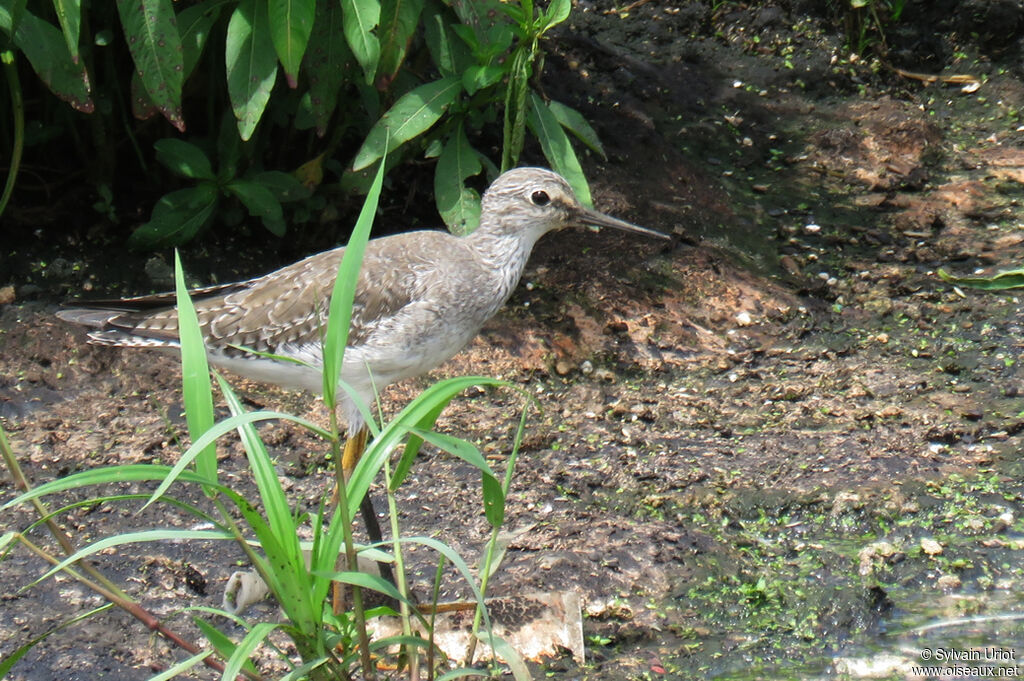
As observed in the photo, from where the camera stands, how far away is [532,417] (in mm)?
4816

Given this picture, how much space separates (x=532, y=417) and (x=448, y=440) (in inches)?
92.5

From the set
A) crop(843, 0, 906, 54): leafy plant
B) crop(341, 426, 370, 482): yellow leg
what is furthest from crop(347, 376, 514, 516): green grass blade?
crop(843, 0, 906, 54): leafy plant

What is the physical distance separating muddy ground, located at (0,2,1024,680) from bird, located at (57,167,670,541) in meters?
0.49

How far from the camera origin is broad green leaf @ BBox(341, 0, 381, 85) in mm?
4273

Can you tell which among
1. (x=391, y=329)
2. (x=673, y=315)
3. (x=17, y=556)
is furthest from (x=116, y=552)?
(x=673, y=315)

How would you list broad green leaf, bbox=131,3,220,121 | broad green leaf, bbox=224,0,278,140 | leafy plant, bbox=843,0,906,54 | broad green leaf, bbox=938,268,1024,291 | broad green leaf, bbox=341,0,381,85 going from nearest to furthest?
broad green leaf, bbox=341,0,381,85
broad green leaf, bbox=224,0,278,140
broad green leaf, bbox=131,3,220,121
broad green leaf, bbox=938,268,1024,291
leafy plant, bbox=843,0,906,54

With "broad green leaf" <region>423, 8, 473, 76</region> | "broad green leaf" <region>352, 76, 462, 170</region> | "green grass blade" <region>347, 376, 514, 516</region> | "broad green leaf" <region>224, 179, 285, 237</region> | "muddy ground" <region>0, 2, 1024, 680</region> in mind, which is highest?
Answer: "broad green leaf" <region>423, 8, 473, 76</region>

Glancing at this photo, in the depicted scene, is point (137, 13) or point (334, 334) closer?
point (334, 334)

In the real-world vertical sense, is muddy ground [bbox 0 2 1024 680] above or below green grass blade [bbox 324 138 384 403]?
below

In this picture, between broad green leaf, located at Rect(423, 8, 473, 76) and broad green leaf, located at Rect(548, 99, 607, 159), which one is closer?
broad green leaf, located at Rect(423, 8, 473, 76)

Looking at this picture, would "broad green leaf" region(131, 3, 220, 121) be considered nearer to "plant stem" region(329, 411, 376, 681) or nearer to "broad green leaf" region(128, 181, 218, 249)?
"broad green leaf" region(128, 181, 218, 249)

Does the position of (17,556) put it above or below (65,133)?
below

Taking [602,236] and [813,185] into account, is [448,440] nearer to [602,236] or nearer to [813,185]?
[602,236]

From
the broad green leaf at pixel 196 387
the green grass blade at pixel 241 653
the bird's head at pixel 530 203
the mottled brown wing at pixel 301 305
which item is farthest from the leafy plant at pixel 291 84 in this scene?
the green grass blade at pixel 241 653
